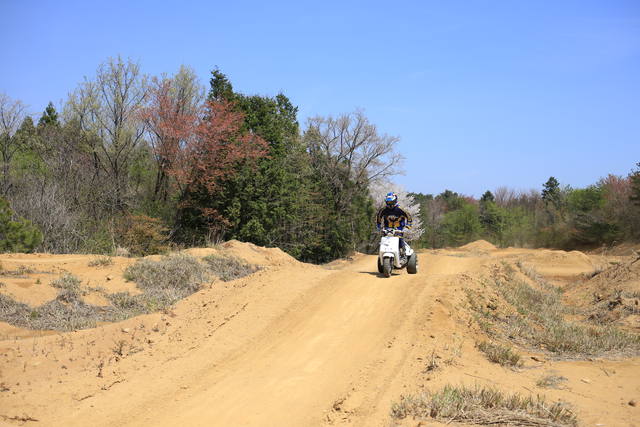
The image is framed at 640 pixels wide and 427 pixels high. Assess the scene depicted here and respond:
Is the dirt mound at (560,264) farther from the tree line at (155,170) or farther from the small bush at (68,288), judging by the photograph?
the small bush at (68,288)

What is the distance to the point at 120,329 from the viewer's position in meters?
9.78

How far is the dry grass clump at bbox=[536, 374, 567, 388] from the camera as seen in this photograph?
7089 millimetres

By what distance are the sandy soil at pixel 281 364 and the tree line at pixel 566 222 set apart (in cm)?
3616

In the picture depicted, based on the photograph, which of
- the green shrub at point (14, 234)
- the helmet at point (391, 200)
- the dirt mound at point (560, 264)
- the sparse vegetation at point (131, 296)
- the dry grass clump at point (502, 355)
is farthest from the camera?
the dirt mound at point (560, 264)

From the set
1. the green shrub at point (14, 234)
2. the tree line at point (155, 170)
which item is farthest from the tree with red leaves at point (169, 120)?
the green shrub at point (14, 234)

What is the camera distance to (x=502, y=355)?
7.98 meters

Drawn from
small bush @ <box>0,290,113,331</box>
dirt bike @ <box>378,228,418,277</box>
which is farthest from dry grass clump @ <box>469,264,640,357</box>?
small bush @ <box>0,290,113,331</box>

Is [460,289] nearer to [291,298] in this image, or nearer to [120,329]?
[291,298]

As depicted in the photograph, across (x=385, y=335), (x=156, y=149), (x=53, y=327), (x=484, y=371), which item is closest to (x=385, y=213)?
(x=385, y=335)

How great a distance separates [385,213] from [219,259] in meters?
7.56

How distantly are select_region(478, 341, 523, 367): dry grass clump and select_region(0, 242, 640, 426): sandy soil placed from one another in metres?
0.16

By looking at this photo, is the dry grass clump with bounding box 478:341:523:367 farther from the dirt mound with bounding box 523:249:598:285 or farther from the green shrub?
the dirt mound with bounding box 523:249:598:285

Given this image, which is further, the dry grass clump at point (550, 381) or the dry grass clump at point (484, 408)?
the dry grass clump at point (550, 381)

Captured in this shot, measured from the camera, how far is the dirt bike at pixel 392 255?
1341 centimetres
